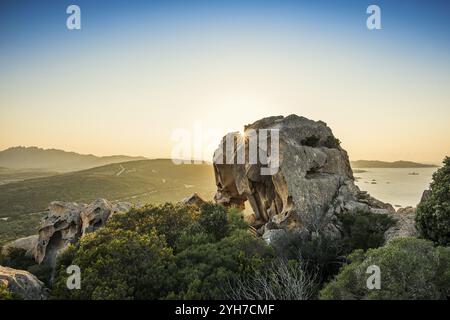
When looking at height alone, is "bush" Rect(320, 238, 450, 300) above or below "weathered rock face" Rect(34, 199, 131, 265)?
above

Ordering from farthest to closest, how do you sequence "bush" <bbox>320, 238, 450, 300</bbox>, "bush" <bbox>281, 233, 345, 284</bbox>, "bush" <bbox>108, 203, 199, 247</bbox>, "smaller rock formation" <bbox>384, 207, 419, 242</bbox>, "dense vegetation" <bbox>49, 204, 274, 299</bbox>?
"bush" <bbox>108, 203, 199, 247</bbox> < "smaller rock formation" <bbox>384, 207, 419, 242</bbox> < "bush" <bbox>281, 233, 345, 284</bbox> < "dense vegetation" <bbox>49, 204, 274, 299</bbox> < "bush" <bbox>320, 238, 450, 300</bbox>

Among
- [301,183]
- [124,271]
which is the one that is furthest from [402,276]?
[301,183]

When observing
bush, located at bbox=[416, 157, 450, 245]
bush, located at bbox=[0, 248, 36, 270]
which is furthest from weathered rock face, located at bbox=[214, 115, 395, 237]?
bush, located at bbox=[0, 248, 36, 270]

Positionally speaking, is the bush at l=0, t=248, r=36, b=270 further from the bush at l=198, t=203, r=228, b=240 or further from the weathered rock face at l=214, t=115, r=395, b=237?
the bush at l=198, t=203, r=228, b=240

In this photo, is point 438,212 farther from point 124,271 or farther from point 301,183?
point 124,271

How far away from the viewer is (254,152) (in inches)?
1153

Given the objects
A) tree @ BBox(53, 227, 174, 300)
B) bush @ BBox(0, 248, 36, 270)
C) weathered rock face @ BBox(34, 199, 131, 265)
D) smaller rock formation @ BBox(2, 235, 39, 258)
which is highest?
tree @ BBox(53, 227, 174, 300)

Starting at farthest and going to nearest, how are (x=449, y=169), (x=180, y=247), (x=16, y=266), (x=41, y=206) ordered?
(x=41, y=206) < (x=16, y=266) < (x=449, y=169) < (x=180, y=247)

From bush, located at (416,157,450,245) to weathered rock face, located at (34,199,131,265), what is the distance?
82.3 feet

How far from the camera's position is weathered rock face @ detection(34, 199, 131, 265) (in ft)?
104

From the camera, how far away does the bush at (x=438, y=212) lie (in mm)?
16297
